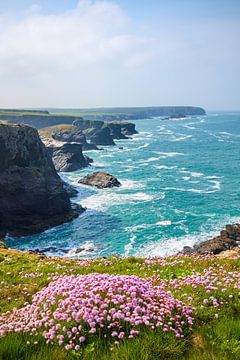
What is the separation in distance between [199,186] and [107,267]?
69.9m

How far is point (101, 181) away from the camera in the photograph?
282 feet

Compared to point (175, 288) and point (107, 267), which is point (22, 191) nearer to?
point (107, 267)

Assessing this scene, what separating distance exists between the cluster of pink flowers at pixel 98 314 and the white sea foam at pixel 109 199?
190 ft

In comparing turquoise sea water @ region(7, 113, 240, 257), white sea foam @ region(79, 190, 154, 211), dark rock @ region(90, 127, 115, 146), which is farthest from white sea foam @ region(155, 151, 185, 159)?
white sea foam @ region(79, 190, 154, 211)

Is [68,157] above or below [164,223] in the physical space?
above

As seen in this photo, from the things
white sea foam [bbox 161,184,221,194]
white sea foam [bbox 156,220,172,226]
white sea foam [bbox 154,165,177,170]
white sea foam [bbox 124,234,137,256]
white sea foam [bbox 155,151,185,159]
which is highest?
white sea foam [bbox 155,151,185,159]

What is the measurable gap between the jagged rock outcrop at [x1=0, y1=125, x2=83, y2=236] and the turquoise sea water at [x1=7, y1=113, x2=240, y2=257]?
3964 mm

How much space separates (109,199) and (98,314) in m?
66.3

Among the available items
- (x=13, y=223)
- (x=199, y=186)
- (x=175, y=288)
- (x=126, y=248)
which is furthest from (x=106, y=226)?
(x=175, y=288)

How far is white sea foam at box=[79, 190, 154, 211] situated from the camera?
68769 millimetres

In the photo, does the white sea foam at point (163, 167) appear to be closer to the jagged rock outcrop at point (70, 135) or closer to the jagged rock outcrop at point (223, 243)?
the jagged rock outcrop at point (223, 243)

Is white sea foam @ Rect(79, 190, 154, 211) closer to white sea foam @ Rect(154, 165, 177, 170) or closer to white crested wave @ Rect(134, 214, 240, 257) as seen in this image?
white crested wave @ Rect(134, 214, 240, 257)

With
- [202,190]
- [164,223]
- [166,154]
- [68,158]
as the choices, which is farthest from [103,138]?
[164,223]

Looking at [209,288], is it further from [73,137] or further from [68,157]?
[73,137]
